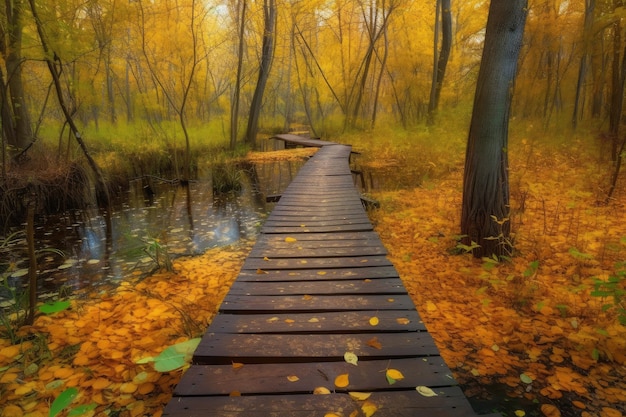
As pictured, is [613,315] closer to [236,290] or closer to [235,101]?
[236,290]

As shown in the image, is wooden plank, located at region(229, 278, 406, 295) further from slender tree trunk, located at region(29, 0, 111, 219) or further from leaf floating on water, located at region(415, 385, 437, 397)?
slender tree trunk, located at region(29, 0, 111, 219)

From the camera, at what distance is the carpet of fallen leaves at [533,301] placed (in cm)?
255

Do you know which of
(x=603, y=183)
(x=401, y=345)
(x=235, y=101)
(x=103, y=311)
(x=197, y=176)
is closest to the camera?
(x=401, y=345)

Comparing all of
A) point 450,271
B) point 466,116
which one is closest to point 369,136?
point 466,116

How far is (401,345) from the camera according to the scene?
2111 mm

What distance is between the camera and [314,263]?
11.5 feet

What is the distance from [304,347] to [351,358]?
0.30m

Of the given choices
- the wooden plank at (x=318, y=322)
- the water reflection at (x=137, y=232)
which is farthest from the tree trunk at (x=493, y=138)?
the water reflection at (x=137, y=232)

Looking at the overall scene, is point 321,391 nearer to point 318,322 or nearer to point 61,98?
point 318,322

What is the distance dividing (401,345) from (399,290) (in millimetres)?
745

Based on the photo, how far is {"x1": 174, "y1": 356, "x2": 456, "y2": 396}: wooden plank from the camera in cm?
176

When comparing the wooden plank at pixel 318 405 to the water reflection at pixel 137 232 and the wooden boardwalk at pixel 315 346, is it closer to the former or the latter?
the wooden boardwalk at pixel 315 346

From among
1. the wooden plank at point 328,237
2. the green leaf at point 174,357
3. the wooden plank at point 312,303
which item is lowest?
the green leaf at point 174,357

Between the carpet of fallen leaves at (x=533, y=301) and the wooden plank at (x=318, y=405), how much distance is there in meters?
1.13
